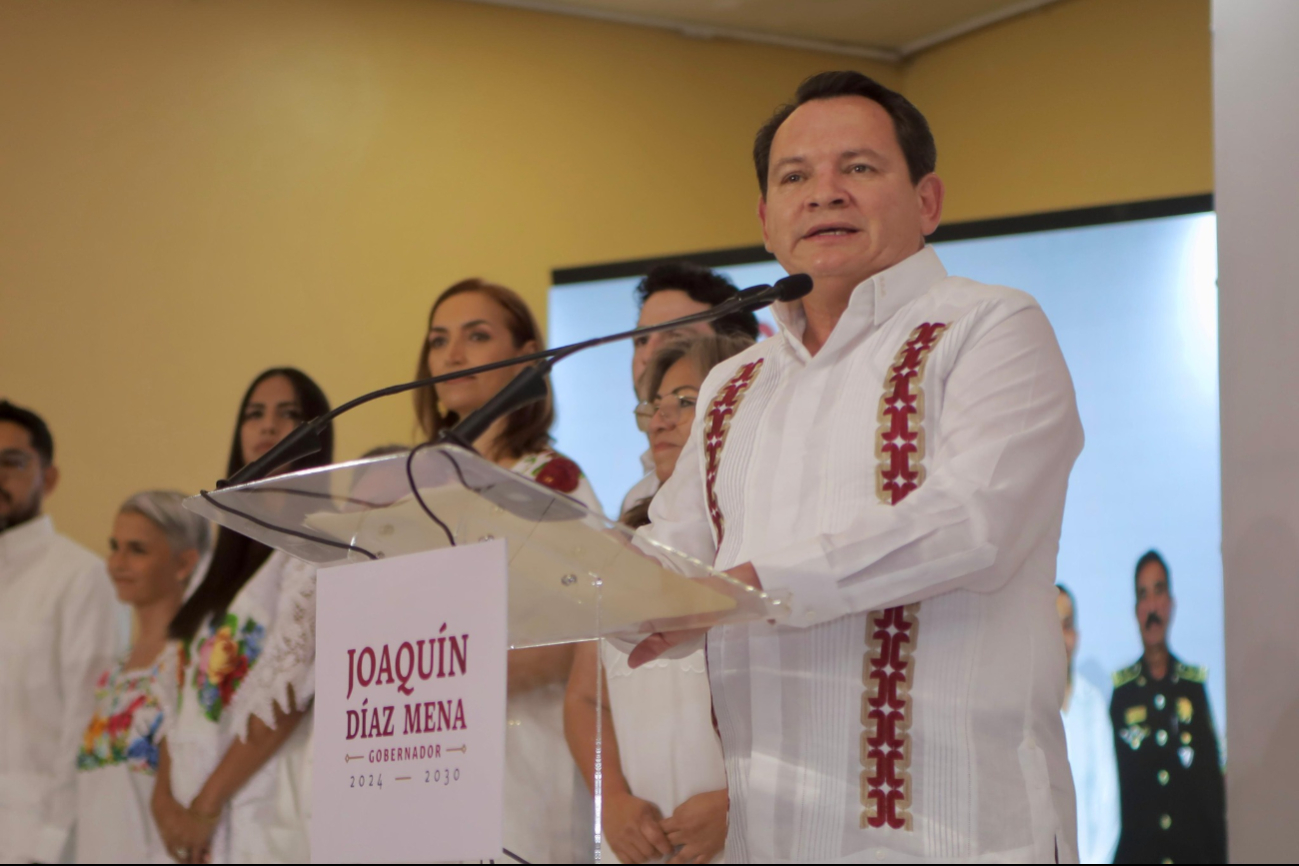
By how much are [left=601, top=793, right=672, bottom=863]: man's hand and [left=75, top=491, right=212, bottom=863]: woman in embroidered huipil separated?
1.72 m

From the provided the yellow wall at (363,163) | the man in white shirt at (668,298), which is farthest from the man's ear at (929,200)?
the yellow wall at (363,163)

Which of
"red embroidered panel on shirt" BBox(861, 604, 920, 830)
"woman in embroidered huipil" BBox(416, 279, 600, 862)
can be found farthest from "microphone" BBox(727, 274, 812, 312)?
"woman in embroidered huipil" BBox(416, 279, 600, 862)

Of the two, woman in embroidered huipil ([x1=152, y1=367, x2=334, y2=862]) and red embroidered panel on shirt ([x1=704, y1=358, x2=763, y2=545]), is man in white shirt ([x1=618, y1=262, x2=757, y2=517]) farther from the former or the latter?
red embroidered panel on shirt ([x1=704, y1=358, x2=763, y2=545])

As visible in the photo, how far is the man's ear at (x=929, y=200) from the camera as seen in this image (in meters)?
2.05

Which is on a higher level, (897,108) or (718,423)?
(897,108)

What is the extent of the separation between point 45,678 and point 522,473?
8.24 feet

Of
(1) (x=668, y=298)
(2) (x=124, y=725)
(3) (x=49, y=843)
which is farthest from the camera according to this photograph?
(3) (x=49, y=843)

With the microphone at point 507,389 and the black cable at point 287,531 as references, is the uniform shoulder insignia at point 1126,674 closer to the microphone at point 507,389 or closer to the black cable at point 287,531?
the microphone at point 507,389

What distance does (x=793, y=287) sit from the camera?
68.4 inches

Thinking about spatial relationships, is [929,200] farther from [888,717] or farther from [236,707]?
[236,707]

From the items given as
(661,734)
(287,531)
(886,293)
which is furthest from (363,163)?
(287,531)

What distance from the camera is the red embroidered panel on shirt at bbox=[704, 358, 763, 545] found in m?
A: 1.98

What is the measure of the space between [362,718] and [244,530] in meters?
0.30

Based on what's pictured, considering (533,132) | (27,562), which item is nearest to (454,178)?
(533,132)
